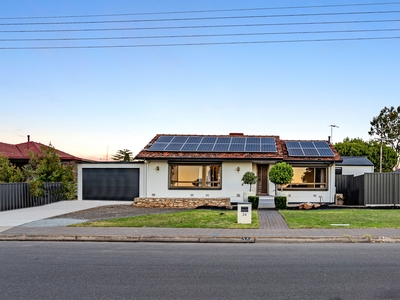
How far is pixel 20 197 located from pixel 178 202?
883cm

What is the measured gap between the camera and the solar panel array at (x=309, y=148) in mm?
24859

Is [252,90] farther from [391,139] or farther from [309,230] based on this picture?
[391,139]

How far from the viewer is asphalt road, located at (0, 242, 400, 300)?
6039 mm

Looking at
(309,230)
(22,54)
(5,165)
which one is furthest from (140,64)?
(309,230)

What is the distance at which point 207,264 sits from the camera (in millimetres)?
8125

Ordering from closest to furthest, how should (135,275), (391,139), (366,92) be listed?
(135,275)
(366,92)
(391,139)

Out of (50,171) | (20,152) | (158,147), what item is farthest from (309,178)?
(20,152)

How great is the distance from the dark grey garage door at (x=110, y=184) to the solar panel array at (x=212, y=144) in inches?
96.9

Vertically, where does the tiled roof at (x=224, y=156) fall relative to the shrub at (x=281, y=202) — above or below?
above

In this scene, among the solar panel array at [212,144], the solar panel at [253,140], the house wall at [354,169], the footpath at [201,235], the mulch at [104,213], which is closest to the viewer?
the footpath at [201,235]

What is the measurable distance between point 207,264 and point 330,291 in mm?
2773

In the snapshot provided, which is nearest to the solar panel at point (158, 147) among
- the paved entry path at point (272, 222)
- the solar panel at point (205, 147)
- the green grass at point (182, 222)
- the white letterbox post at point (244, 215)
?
the solar panel at point (205, 147)

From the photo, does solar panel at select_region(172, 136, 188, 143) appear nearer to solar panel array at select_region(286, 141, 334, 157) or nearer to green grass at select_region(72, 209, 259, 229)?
solar panel array at select_region(286, 141, 334, 157)

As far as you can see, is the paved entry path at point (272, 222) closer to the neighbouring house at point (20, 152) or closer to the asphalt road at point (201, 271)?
the asphalt road at point (201, 271)
